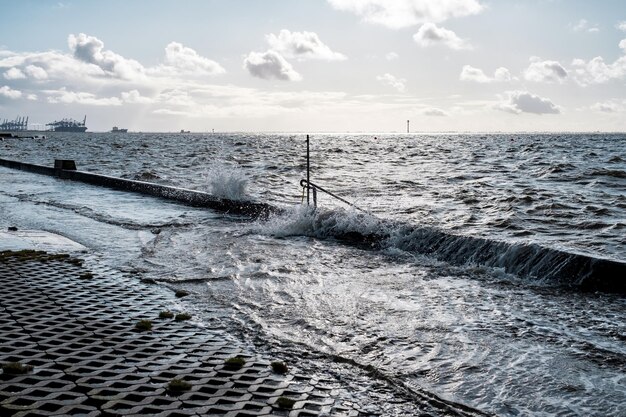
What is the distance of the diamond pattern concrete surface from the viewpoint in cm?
400

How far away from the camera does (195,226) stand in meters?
14.1

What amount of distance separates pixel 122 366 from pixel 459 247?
26.9 feet

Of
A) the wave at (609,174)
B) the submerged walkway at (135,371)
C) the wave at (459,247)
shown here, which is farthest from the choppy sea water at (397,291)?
the wave at (609,174)

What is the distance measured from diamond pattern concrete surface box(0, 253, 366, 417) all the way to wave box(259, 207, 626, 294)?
246 inches

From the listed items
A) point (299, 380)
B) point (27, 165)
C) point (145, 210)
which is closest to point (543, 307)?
point (299, 380)

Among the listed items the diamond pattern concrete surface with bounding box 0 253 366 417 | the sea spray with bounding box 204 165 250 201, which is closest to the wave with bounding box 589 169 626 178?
the sea spray with bounding box 204 165 250 201

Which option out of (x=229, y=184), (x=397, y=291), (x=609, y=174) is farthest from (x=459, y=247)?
(x=609, y=174)

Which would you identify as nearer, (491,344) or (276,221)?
(491,344)

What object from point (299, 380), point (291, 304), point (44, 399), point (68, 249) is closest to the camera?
point (44, 399)

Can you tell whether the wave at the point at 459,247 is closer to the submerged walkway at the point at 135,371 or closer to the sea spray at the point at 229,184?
the sea spray at the point at 229,184

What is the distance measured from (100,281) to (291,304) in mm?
2758

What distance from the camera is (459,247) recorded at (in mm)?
11547

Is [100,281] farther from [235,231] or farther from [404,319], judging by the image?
[235,231]

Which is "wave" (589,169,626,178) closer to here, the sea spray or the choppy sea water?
the choppy sea water
